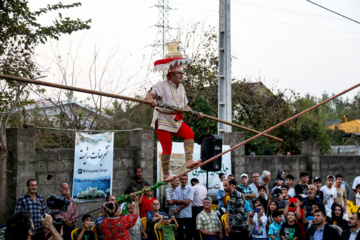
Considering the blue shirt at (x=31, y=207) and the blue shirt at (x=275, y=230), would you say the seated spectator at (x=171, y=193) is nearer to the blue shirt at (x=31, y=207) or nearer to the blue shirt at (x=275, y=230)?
the blue shirt at (x=275, y=230)

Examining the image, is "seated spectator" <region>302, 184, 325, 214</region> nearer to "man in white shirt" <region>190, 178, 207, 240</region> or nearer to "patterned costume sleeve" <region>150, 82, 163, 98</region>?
"man in white shirt" <region>190, 178, 207, 240</region>

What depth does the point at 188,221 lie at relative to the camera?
9.27 meters

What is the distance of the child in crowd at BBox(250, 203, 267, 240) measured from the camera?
28.7 ft

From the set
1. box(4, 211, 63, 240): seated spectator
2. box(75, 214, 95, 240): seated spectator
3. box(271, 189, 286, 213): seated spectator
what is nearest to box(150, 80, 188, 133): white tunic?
box(4, 211, 63, 240): seated spectator

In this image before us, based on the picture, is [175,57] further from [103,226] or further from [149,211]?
[149,211]

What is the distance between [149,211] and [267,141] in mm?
8352

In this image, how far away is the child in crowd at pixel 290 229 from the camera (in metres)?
8.32

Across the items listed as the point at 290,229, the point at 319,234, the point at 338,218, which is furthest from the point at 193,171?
the point at 319,234

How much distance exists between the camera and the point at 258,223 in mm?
8805

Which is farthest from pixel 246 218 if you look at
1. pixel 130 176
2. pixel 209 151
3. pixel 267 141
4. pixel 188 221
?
pixel 267 141

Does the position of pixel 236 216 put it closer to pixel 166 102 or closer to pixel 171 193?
pixel 171 193

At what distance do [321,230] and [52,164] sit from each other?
4.53 m

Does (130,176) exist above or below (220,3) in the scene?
below

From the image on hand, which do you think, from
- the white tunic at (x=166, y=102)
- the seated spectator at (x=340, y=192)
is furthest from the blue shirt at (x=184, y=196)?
the white tunic at (x=166, y=102)
